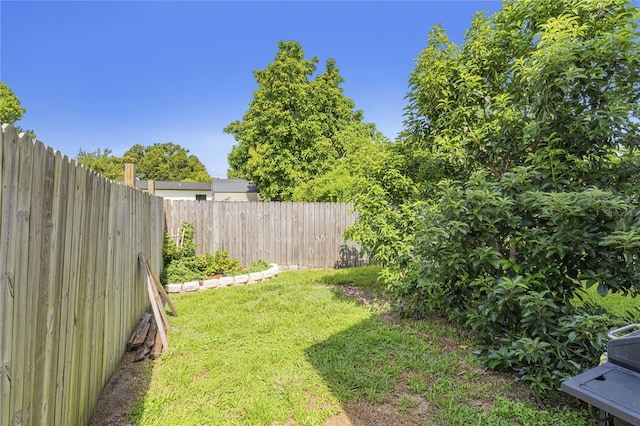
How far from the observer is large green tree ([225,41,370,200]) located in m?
16.3

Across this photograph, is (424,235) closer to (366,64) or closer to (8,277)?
(8,277)

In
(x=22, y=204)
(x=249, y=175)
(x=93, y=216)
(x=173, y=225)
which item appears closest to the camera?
(x=22, y=204)

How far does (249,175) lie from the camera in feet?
59.3

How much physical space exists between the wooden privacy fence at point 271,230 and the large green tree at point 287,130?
26.5 ft

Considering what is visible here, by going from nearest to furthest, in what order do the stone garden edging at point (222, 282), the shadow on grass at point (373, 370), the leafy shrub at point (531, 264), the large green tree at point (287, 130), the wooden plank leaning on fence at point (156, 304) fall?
the shadow on grass at point (373, 370), the leafy shrub at point (531, 264), the wooden plank leaning on fence at point (156, 304), the stone garden edging at point (222, 282), the large green tree at point (287, 130)

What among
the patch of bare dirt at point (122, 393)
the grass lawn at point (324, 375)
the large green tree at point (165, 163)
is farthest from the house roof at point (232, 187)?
the patch of bare dirt at point (122, 393)

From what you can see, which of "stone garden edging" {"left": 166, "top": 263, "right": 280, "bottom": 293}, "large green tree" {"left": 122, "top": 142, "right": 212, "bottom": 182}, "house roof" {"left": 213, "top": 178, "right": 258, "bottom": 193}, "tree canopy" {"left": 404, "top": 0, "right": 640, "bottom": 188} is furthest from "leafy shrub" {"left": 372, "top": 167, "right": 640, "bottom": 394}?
"large green tree" {"left": 122, "top": 142, "right": 212, "bottom": 182}

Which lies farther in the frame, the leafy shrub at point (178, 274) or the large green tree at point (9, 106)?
the large green tree at point (9, 106)

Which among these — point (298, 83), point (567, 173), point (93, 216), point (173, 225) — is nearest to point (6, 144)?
point (93, 216)

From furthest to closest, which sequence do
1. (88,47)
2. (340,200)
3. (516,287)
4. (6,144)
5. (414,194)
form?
(340,200) < (88,47) < (414,194) < (516,287) < (6,144)

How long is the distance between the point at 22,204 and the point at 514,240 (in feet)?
11.5

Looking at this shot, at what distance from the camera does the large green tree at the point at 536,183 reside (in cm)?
268

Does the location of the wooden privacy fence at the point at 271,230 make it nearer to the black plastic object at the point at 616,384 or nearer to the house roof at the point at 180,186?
the black plastic object at the point at 616,384

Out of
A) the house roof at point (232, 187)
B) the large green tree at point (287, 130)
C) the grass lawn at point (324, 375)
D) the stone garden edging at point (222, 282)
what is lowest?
the grass lawn at point (324, 375)
